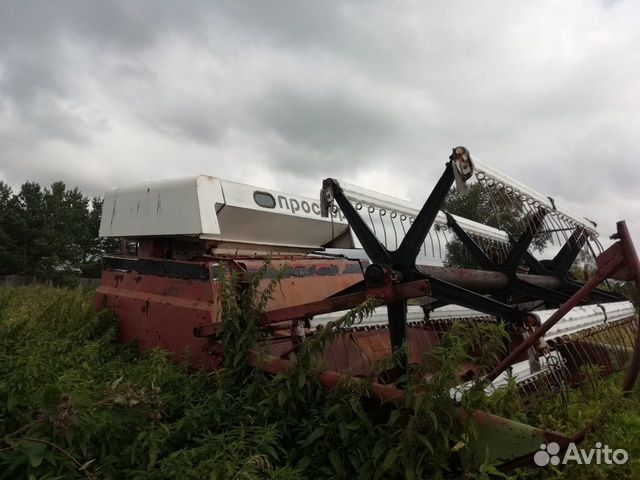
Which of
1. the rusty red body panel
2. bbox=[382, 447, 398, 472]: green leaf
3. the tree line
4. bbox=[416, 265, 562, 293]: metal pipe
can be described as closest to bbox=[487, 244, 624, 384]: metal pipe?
bbox=[382, 447, 398, 472]: green leaf

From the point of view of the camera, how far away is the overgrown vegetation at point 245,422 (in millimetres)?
2133

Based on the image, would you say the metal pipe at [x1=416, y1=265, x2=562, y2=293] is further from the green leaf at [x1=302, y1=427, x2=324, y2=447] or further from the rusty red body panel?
the green leaf at [x1=302, y1=427, x2=324, y2=447]

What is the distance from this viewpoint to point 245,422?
8.66 ft

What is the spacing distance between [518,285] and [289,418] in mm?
2927

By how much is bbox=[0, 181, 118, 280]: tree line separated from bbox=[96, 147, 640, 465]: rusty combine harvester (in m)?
34.0

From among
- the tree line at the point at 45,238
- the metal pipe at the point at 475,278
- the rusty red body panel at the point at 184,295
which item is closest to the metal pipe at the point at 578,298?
the metal pipe at the point at 475,278

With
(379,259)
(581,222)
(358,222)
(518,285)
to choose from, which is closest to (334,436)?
(379,259)

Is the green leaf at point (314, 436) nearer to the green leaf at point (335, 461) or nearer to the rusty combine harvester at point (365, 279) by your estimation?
the green leaf at point (335, 461)

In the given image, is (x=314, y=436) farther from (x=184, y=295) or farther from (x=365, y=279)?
(x=184, y=295)

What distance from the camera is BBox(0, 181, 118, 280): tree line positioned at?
3762cm

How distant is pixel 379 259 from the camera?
3250mm

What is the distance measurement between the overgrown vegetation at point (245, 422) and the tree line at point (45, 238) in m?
35.6

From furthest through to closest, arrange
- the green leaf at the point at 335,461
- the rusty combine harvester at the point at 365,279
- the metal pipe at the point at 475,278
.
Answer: the metal pipe at the point at 475,278
the rusty combine harvester at the point at 365,279
the green leaf at the point at 335,461

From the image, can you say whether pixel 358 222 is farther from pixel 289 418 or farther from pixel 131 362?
pixel 131 362
